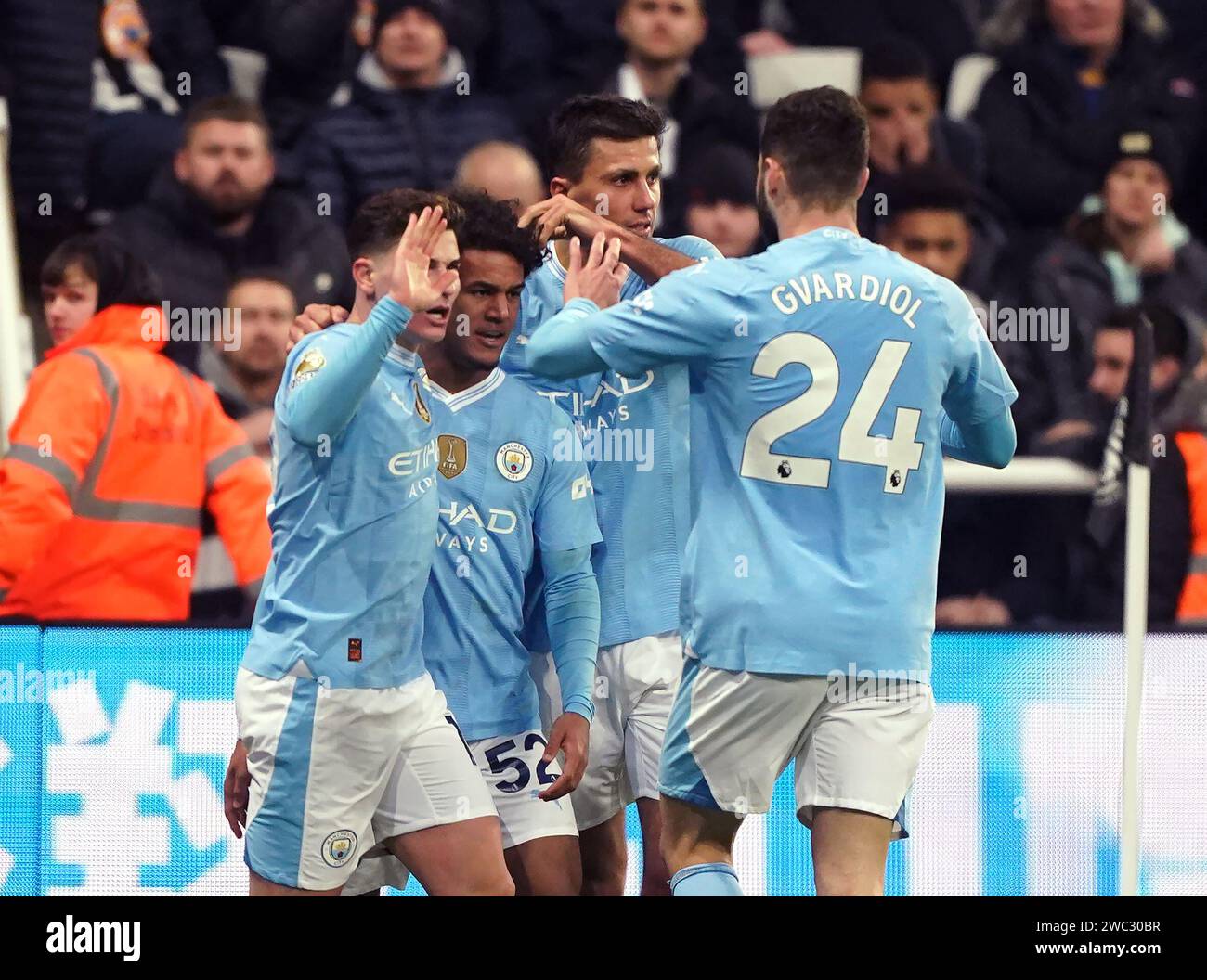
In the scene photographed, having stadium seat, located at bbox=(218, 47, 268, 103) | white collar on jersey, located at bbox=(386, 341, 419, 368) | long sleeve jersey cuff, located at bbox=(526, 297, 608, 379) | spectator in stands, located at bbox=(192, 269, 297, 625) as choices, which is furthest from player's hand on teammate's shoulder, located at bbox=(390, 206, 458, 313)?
stadium seat, located at bbox=(218, 47, 268, 103)

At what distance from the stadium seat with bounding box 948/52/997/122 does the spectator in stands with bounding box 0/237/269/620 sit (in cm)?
272

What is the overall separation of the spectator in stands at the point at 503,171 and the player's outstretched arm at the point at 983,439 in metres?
1.97

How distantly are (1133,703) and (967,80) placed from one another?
2.56 m

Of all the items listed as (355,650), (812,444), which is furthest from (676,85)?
(355,650)

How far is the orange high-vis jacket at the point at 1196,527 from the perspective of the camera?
5.50 m

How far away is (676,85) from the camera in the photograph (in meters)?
6.23

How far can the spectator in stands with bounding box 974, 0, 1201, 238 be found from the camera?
6.35m

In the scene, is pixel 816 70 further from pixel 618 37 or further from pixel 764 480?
pixel 764 480

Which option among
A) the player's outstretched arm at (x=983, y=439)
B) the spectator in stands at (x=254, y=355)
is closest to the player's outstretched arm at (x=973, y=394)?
the player's outstretched arm at (x=983, y=439)

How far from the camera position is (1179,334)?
5.93 metres

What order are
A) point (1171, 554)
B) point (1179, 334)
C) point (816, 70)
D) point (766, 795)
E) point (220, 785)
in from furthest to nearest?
1. point (816, 70)
2. point (1179, 334)
3. point (1171, 554)
4. point (220, 785)
5. point (766, 795)

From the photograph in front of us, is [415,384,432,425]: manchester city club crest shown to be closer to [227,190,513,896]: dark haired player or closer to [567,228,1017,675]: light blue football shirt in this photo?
[227,190,513,896]: dark haired player
